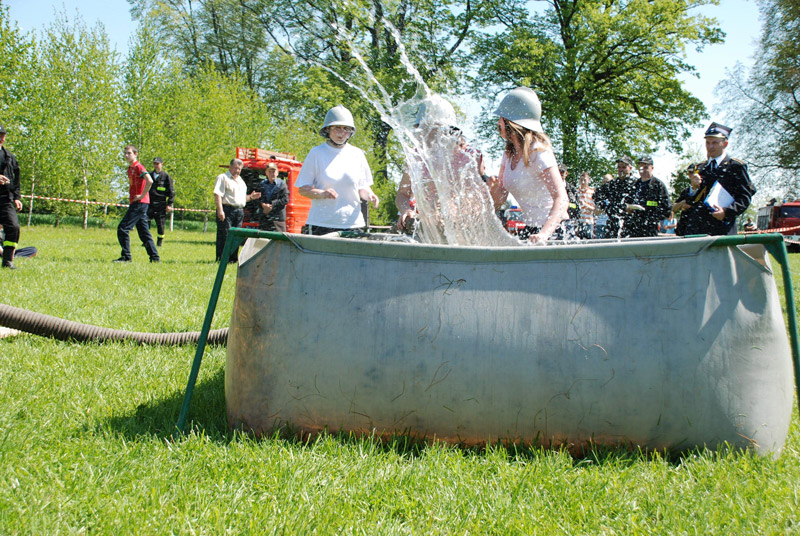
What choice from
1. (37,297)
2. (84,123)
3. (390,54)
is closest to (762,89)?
(390,54)

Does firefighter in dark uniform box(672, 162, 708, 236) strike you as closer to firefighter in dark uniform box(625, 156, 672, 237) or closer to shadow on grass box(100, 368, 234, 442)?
firefighter in dark uniform box(625, 156, 672, 237)

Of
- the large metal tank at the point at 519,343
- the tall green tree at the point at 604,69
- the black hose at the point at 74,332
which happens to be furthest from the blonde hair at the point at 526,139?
the tall green tree at the point at 604,69

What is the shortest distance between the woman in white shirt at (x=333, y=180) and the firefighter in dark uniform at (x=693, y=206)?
10.7 ft

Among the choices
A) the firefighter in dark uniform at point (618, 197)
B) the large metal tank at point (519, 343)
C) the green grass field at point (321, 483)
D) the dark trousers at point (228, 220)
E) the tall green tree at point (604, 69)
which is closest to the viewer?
the green grass field at point (321, 483)

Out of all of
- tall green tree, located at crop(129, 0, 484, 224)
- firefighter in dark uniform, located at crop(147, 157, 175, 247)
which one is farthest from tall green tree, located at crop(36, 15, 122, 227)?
firefighter in dark uniform, located at crop(147, 157, 175, 247)

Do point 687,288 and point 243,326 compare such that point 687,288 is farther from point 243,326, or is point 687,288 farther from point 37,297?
point 37,297

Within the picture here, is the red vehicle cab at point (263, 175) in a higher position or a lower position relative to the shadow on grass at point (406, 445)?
higher

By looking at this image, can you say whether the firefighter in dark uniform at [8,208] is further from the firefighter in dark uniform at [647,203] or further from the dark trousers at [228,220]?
the firefighter in dark uniform at [647,203]

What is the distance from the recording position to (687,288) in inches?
93.3

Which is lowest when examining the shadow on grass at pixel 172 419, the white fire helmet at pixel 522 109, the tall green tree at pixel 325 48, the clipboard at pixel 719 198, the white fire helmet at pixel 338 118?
the shadow on grass at pixel 172 419

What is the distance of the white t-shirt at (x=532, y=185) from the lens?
372 cm

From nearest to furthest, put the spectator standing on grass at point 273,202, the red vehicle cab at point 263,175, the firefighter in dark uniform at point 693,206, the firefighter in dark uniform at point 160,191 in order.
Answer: the firefighter in dark uniform at point 693,206, the spectator standing on grass at point 273,202, the firefighter in dark uniform at point 160,191, the red vehicle cab at point 263,175

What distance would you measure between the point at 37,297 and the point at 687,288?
5955 millimetres

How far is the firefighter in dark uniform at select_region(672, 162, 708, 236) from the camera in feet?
20.1
